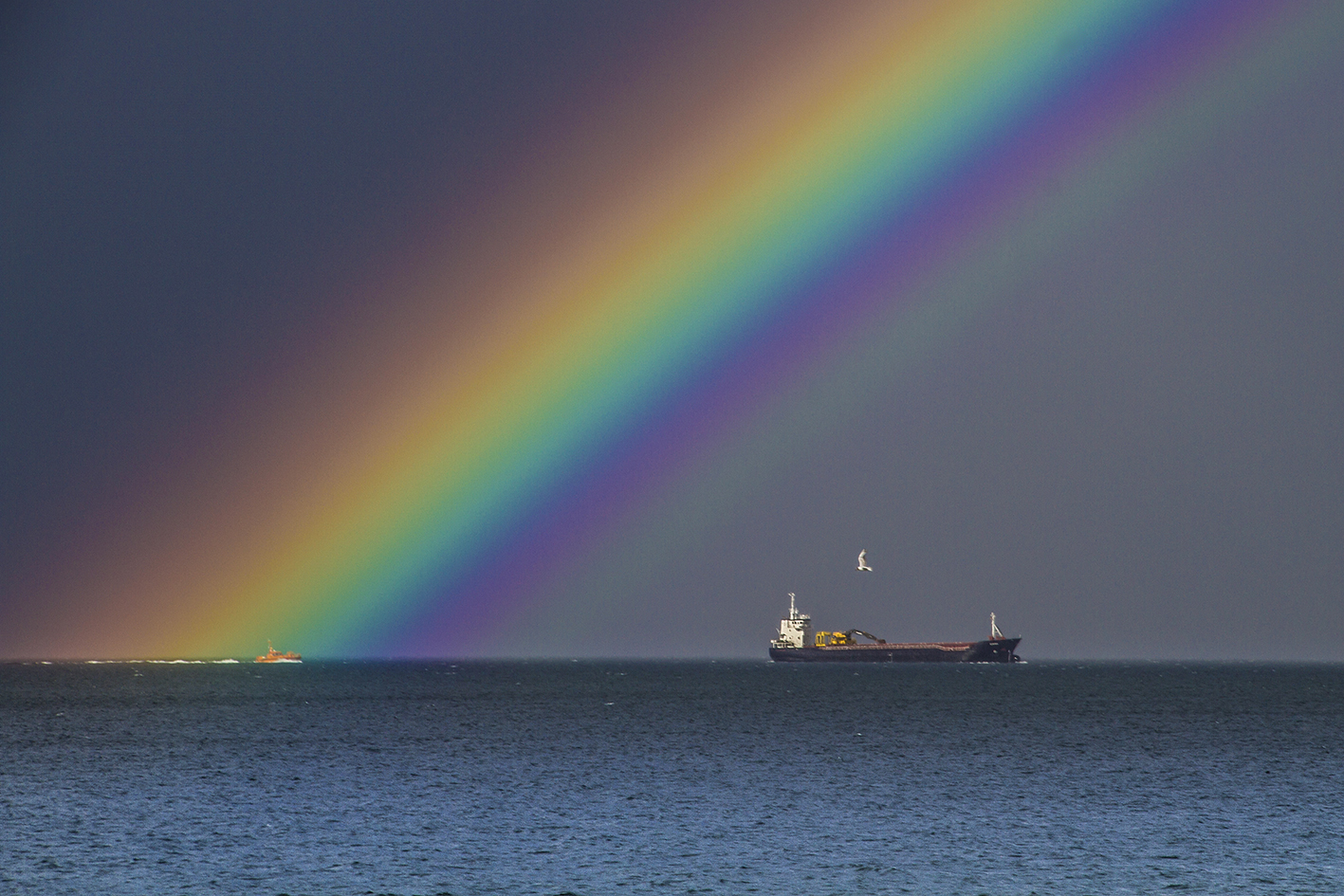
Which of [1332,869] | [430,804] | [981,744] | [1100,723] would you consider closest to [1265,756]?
[981,744]

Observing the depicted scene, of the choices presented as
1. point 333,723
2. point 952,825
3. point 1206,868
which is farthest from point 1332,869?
point 333,723

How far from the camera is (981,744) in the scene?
103 m

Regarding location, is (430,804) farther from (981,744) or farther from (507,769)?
(981,744)

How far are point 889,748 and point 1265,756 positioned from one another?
80.6 feet

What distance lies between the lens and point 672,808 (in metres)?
67.2

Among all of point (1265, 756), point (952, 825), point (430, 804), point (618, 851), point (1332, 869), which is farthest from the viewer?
point (1265, 756)

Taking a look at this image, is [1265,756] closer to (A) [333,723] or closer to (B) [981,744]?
(B) [981,744]

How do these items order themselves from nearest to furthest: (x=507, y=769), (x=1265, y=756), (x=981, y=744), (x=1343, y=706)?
1. (x=507, y=769)
2. (x=1265, y=756)
3. (x=981, y=744)
4. (x=1343, y=706)

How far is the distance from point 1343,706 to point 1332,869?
136 metres

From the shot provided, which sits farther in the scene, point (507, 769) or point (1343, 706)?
point (1343, 706)

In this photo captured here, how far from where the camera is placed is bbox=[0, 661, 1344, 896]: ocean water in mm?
49906

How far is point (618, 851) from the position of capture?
180ft

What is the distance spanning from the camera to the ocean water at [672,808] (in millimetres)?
49906

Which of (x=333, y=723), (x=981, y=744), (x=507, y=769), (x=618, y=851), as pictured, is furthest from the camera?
(x=333, y=723)
